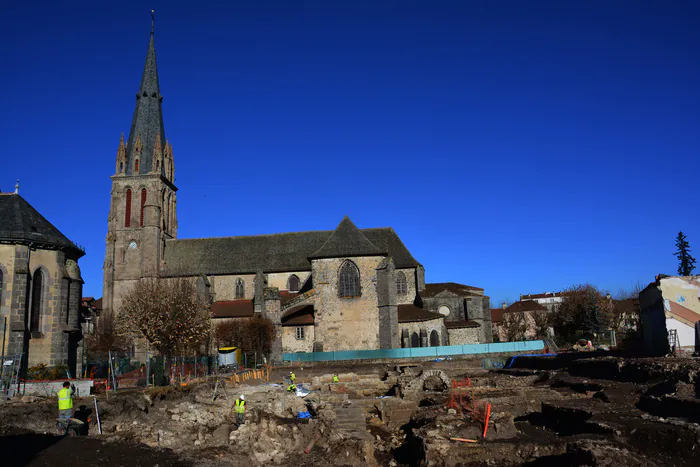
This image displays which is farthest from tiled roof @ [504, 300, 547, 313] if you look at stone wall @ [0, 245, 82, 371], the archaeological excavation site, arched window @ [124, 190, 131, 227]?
stone wall @ [0, 245, 82, 371]

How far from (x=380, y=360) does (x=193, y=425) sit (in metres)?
24.4

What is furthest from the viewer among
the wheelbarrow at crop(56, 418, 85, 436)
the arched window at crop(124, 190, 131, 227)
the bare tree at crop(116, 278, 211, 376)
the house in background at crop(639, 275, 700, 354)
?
the arched window at crop(124, 190, 131, 227)

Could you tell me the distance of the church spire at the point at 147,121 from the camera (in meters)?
55.1

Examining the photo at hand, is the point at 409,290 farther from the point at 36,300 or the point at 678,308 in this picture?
the point at 36,300

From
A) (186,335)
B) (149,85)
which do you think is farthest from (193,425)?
(149,85)

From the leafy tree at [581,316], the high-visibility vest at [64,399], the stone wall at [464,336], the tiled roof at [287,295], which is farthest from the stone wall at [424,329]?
the high-visibility vest at [64,399]

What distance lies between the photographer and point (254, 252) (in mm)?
54719

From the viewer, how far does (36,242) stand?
25.7 metres

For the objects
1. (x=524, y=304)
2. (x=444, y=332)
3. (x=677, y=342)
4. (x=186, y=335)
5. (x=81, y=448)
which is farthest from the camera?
(x=524, y=304)

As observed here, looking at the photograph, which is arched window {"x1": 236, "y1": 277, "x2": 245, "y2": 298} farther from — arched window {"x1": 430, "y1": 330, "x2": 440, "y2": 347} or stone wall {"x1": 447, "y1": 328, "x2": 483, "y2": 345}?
stone wall {"x1": 447, "y1": 328, "x2": 483, "y2": 345}

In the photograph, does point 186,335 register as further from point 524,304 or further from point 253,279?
point 524,304

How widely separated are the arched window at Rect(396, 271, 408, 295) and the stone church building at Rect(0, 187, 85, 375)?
28304 millimetres

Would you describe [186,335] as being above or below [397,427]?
above

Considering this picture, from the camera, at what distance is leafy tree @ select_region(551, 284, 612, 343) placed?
190 feet
